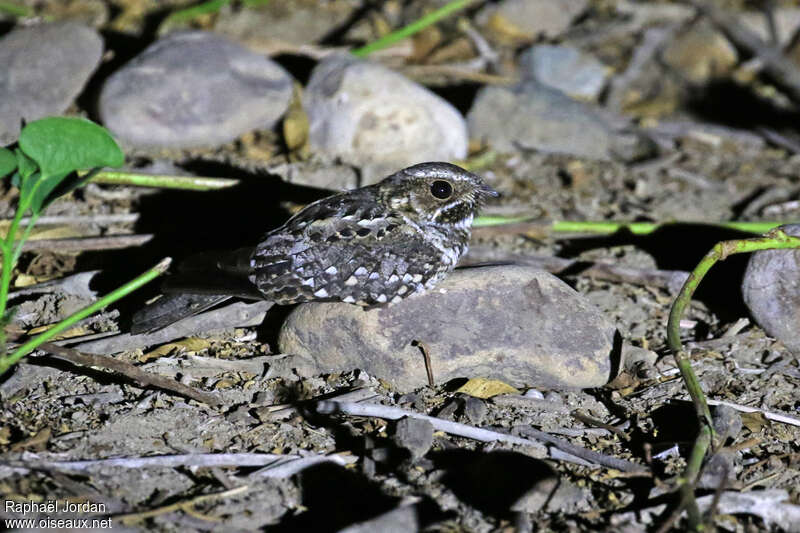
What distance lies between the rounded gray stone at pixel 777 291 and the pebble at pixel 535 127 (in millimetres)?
2319

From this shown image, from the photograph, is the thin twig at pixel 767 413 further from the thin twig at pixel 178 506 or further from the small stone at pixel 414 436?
the thin twig at pixel 178 506

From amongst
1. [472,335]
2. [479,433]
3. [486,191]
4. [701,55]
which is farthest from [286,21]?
[479,433]

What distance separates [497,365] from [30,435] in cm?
174

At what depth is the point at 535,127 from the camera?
590 centimetres

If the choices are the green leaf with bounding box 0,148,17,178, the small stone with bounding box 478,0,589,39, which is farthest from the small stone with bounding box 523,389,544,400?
the small stone with bounding box 478,0,589,39

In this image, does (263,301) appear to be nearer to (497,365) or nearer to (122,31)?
(497,365)

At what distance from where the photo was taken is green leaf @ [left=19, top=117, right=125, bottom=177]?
3129 mm

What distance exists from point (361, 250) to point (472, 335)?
57cm

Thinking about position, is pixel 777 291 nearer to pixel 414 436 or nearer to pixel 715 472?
pixel 715 472

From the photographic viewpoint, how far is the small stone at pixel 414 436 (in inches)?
112

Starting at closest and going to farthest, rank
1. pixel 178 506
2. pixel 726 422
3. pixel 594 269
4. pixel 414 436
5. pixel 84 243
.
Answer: pixel 178 506
pixel 414 436
pixel 726 422
pixel 84 243
pixel 594 269

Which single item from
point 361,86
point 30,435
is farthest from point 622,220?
point 30,435

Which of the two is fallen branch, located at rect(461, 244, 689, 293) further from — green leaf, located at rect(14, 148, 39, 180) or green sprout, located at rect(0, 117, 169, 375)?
green leaf, located at rect(14, 148, 39, 180)

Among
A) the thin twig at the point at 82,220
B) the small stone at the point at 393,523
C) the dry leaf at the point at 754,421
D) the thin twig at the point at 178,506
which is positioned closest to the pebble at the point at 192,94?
the thin twig at the point at 82,220
